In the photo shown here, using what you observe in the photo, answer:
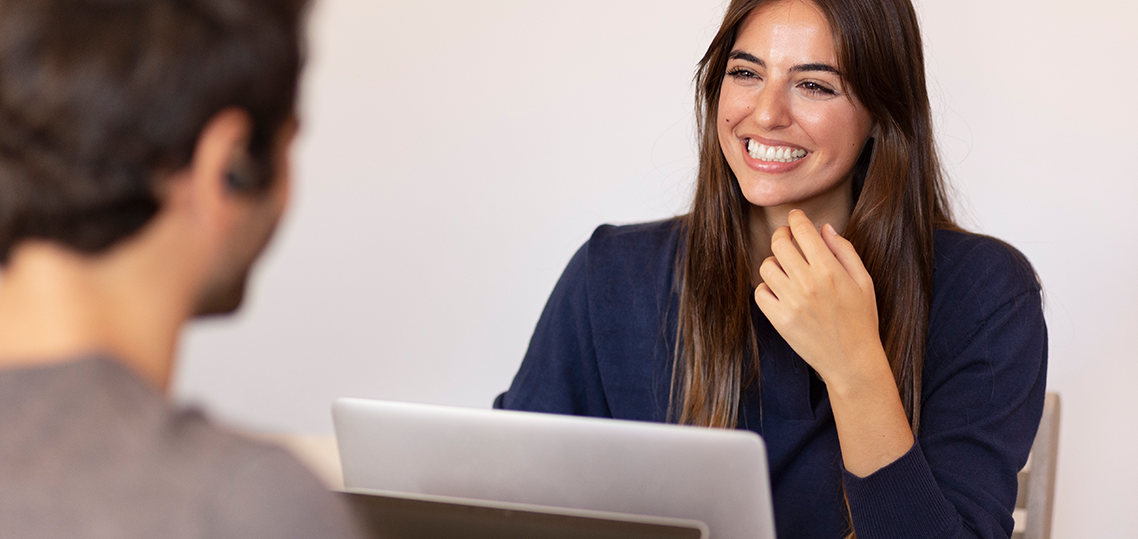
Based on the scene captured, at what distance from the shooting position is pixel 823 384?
1.45 metres

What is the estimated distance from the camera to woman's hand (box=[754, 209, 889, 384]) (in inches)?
48.4

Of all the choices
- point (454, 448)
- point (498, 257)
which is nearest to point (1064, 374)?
point (498, 257)

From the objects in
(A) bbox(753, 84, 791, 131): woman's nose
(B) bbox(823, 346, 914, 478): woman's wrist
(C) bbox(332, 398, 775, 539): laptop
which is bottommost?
(B) bbox(823, 346, 914, 478): woman's wrist

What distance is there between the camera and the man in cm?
49

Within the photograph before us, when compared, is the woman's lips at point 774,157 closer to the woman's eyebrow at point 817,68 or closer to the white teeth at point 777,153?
the white teeth at point 777,153

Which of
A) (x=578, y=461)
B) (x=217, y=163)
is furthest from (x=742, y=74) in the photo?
(x=217, y=163)

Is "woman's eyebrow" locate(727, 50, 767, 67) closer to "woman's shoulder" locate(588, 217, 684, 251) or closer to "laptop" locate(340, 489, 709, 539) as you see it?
"woman's shoulder" locate(588, 217, 684, 251)

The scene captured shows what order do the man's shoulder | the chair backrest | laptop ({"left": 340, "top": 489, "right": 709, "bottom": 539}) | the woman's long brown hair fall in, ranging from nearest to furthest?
1. the man's shoulder
2. laptop ({"left": 340, "top": 489, "right": 709, "bottom": 539})
3. the woman's long brown hair
4. the chair backrest

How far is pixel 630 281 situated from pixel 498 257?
767 millimetres

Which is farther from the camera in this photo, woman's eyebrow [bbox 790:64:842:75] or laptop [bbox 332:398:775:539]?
woman's eyebrow [bbox 790:64:842:75]

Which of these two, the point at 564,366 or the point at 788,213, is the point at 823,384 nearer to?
the point at 788,213

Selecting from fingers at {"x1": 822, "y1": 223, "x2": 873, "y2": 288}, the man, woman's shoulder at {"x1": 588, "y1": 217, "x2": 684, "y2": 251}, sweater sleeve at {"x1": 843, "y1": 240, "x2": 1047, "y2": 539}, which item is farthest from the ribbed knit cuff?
the man

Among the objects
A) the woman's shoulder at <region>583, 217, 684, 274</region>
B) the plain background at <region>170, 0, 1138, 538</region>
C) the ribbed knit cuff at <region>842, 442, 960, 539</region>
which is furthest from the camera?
the plain background at <region>170, 0, 1138, 538</region>

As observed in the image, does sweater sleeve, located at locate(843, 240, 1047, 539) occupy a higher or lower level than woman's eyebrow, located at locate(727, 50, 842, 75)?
lower
